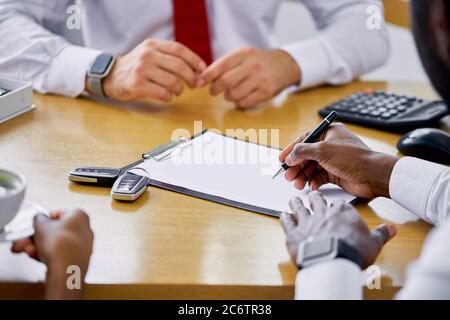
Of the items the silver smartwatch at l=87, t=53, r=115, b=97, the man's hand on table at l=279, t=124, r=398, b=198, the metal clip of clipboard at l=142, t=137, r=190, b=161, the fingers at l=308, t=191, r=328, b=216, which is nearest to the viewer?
the fingers at l=308, t=191, r=328, b=216

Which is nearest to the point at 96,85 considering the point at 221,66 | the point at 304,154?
the point at 221,66

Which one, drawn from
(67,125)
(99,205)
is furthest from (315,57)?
(99,205)

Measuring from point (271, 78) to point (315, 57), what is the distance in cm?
16

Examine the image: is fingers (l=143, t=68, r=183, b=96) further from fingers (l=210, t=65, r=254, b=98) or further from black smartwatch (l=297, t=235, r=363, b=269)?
black smartwatch (l=297, t=235, r=363, b=269)

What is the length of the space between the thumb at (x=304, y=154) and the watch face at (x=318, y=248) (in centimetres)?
23

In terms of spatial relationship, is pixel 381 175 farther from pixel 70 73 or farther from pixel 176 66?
pixel 70 73

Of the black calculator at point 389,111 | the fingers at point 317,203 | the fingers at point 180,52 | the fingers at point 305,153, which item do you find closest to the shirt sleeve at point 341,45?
the black calculator at point 389,111

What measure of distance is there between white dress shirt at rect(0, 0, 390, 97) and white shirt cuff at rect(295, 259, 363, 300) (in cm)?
78

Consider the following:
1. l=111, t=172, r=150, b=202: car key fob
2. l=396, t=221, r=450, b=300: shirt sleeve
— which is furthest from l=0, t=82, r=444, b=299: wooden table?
l=396, t=221, r=450, b=300: shirt sleeve

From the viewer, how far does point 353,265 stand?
76 centimetres

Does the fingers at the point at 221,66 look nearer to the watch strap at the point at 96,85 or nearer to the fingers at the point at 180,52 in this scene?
the fingers at the point at 180,52

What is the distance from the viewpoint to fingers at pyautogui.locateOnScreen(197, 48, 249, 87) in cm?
138

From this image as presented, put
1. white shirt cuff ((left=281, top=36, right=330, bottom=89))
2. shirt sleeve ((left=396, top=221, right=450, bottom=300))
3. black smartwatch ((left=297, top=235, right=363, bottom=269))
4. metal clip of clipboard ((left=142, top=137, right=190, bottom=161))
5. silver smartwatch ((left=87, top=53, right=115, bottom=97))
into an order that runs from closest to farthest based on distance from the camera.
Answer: shirt sleeve ((left=396, top=221, right=450, bottom=300)) → black smartwatch ((left=297, top=235, right=363, bottom=269)) → metal clip of clipboard ((left=142, top=137, right=190, bottom=161)) → silver smartwatch ((left=87, top=53, right=115, bottom=97)) → white shirt cuff ((left=281, top=36, right=330, bottom=89))

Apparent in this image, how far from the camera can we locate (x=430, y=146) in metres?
1.12
